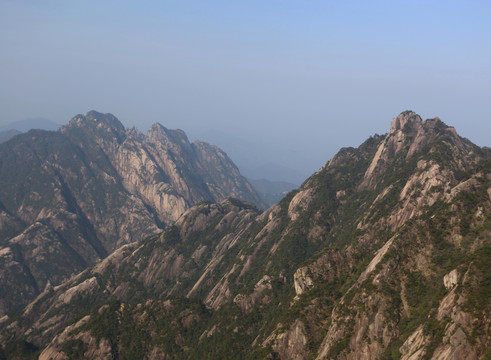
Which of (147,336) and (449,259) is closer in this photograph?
(449,259)

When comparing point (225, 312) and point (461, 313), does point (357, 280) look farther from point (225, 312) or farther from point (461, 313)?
point (225, 312)

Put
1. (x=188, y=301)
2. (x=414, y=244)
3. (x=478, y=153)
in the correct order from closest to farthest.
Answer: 1. (x=414, y=244)
2. (x=188, y=301)
3. (x=478, y=153)

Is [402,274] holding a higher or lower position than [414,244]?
lower

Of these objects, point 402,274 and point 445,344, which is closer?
point 445,344

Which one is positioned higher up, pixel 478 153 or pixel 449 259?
pixel 478 153

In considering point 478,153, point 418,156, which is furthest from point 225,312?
point 478,153

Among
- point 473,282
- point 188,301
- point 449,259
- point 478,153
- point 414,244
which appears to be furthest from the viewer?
point 478,153

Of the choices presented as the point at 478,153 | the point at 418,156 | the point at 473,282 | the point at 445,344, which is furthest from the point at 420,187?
the point at 445,344

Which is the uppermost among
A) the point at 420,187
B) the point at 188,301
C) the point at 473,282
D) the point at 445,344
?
the point at 420,187

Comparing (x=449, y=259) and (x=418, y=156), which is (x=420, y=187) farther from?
(x=449, y=259)
